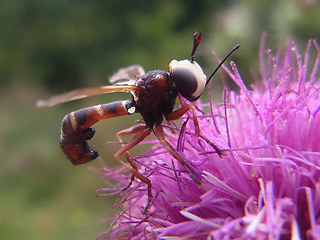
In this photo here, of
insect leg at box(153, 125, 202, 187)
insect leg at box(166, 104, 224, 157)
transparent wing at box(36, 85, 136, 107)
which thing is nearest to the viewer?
transparent wing at box(36, 85, 136, 107)

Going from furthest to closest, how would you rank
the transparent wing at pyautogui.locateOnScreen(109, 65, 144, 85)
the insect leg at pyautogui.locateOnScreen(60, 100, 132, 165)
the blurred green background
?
1. the blurred green background
2. the transparent wing at pyautogui.locateOnScreen(109, 65, 144, 85)
3. the insect leg at pyautogui.locateOnScreen(60, 100, 132, 165)

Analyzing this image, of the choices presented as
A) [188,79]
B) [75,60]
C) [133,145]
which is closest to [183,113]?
[188,79]

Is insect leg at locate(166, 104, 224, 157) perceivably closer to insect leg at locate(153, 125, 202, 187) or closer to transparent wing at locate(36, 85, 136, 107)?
insect leg at locate(153, 125, 202, 187)

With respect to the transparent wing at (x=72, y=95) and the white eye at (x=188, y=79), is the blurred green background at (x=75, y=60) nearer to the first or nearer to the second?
the white eye at (x=188, y=79)

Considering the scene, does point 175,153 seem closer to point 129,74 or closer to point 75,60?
point 129,74

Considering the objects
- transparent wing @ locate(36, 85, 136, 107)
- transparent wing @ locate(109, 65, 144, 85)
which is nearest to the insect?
transparent wing @ locate(36, 85, 136, 107)

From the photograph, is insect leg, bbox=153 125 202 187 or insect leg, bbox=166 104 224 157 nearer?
insect leg, bbox=153 125 202 187

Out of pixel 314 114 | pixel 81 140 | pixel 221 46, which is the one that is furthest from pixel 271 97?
pixel 221 46
